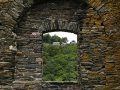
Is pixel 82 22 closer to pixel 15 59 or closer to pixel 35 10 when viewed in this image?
pixel 35 10

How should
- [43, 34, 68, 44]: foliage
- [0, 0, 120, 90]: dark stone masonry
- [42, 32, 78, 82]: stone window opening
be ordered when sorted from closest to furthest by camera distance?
[0, 0, 120, 90]: dark stone masonry
[42, 32, 78, 82]: stone window opening
[43, 34, 68, 44]: foliage

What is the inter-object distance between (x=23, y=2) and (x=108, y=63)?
2243 millimetres

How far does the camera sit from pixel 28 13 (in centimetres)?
738

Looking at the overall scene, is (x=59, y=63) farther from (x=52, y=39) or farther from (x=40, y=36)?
(x=40, y=36)

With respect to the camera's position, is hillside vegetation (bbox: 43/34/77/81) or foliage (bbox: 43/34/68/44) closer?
hillside vegetation (bbox: 43/34/77/81)

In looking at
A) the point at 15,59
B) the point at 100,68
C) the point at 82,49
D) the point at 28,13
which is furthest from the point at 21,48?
the point at 100,68

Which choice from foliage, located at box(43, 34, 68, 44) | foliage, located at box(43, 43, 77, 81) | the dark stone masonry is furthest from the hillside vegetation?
the dark stone masonry

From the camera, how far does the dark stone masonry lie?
6832 millimetres

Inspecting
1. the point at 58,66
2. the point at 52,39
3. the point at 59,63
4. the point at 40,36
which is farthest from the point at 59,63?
the point at 40,36

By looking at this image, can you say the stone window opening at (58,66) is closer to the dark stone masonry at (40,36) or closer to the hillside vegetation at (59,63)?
the hillside vegetation at (59,63)

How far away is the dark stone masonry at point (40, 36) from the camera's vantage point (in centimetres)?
683

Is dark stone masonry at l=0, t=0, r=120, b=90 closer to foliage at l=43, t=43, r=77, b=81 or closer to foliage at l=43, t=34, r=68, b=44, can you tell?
foliage at l=43, t=43, r=77, b=81

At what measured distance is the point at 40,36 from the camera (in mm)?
7406

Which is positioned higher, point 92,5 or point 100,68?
point 92,5
